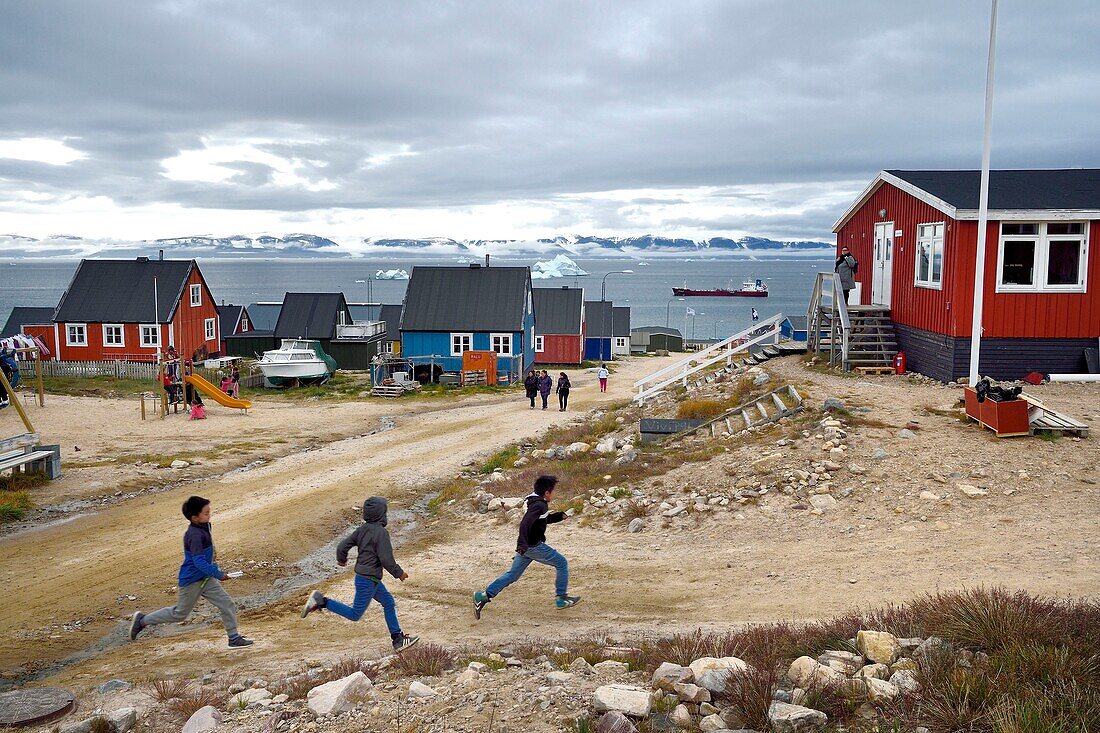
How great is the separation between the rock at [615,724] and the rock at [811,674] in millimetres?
1454

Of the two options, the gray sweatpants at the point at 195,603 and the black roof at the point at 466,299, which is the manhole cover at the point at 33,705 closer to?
the gray sweatpants at the point at 195,603

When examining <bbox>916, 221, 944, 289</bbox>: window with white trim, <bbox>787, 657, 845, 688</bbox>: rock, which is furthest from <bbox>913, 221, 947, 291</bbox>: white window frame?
<bbox>787, 657, 845, 688</bbox>: rock

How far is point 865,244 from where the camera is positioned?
27922 millimetres

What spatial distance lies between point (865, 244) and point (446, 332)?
24.9 meters

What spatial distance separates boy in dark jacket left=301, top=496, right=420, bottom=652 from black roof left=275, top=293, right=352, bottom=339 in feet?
161

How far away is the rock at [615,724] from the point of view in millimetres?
6512

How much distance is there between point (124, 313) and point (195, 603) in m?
43.2

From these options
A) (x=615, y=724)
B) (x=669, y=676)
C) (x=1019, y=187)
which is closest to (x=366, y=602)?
(x=669, y=676)

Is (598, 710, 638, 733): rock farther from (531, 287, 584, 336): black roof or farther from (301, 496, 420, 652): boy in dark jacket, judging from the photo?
(531, 287, 584, 336): black roof

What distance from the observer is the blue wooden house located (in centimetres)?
4644

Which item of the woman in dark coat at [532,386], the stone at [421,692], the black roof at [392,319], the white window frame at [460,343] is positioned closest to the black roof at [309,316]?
the black roof at [392,319]

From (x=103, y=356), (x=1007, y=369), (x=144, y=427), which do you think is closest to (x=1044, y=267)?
(x=1007, y=369)

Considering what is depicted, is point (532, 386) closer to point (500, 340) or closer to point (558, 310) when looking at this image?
point (500, 340)

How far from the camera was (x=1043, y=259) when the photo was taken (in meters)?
20.7
